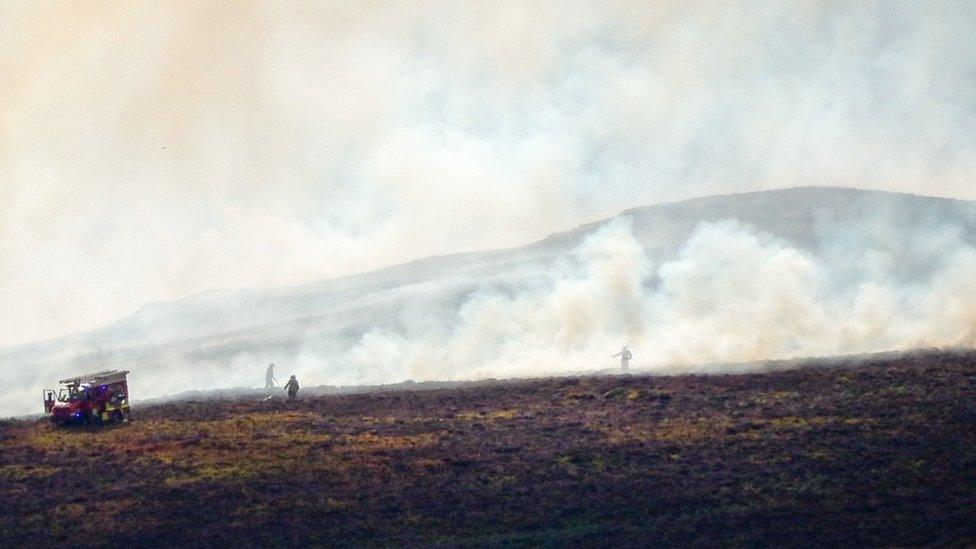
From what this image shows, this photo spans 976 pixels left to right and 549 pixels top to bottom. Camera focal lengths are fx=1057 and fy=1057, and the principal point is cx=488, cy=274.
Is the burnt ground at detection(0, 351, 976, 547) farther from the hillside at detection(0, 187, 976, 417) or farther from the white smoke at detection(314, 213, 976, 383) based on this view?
the hillside at detection(0, 187, 976, 417)

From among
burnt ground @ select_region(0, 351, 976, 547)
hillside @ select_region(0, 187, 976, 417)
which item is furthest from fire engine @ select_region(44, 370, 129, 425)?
hillside @ select_region(0, 187, 976, 417)

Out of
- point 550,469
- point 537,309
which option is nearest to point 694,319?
point 537,309

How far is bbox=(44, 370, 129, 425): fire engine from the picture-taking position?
60.4m

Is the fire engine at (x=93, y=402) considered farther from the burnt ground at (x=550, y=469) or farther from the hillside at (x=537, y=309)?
the hillside at (x=537, y=309)

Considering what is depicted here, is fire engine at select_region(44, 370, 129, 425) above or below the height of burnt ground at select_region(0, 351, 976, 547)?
above

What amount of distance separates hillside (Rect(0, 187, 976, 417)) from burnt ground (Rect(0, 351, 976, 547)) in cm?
2001

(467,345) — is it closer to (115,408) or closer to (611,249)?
(611,249)

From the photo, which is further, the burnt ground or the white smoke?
the white smoke

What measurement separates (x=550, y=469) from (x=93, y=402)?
30076mm

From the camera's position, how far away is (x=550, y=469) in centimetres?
4434

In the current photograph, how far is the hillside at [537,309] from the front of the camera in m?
84.4

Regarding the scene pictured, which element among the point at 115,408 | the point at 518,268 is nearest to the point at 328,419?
the point at 115,408

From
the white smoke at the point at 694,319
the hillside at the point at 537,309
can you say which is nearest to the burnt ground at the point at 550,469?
the white smoke at the point at 694,319

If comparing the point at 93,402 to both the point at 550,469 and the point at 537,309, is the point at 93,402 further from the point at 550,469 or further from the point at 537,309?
the point at 537,309
